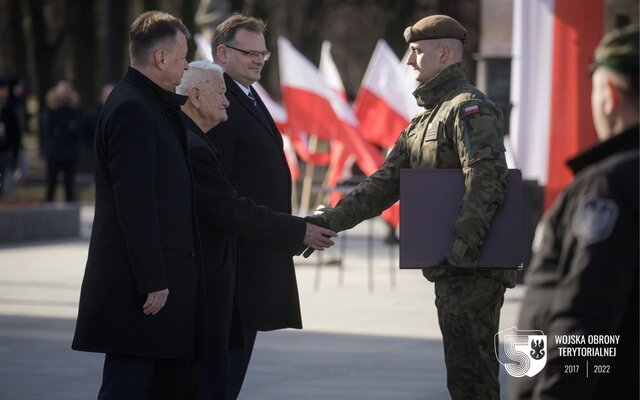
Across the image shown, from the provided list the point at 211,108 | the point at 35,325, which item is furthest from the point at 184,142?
the point at 35,325

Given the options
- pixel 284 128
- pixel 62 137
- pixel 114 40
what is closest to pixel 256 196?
pixel 284 128

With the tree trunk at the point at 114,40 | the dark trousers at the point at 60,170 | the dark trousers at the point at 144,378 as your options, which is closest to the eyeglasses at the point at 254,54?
the dark trousers at the point at 144,378

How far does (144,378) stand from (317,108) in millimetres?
8933

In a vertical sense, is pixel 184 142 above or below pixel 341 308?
above

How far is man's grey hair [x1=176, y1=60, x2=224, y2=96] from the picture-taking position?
552 centimetres

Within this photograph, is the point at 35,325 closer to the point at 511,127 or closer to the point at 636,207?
the point at 511,127

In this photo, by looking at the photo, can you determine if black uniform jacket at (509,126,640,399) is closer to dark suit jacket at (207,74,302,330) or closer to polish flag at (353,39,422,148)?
dark suit jacket at (207,74,302,330)

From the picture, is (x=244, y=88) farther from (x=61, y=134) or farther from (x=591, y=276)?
(x=61, y=134)

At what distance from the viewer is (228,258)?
557 centimetres

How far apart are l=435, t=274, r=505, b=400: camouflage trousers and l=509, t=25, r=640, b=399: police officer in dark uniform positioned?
5.90 feet

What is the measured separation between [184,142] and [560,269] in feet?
7.30

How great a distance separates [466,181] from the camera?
5328 millimetres

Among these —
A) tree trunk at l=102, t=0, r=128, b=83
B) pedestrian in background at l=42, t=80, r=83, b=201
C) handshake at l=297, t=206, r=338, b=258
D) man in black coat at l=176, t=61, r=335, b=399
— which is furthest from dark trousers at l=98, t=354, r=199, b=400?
tree trunk at l=102, t=0, r=128, b=83

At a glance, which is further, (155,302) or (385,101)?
(385,101)
